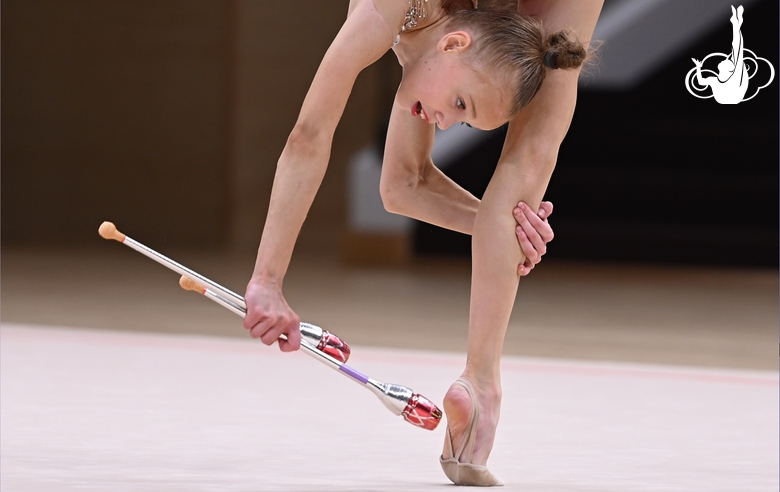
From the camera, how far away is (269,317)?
5.09ft

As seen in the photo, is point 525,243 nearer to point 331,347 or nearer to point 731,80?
point 331,347

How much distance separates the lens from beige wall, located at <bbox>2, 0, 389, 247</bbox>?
8.59 metres

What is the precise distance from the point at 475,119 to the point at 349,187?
5.14m

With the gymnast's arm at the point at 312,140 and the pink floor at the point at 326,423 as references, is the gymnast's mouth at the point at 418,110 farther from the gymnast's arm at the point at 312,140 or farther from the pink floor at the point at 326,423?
the pink floor at the point at 326,423

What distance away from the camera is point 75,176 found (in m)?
8.73

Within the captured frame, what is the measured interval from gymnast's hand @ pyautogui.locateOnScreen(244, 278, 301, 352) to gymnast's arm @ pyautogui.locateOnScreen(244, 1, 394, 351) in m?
0.02

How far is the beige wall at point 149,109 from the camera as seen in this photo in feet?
28.2

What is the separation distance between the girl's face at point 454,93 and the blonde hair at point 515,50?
15mm

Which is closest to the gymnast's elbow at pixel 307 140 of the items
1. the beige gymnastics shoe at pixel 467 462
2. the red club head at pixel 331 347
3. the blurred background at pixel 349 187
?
the red club head at pixel 331 347

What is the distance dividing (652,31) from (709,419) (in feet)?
13.8

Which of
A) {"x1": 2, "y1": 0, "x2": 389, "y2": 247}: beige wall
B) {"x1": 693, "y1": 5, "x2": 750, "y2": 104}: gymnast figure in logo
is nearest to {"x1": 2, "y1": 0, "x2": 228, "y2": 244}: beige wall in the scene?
{"x1": 2, "y1": 0, "x2": 389, "y2": 247}: beige wall

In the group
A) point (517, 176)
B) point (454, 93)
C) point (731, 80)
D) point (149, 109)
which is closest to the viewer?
point (454, 93)

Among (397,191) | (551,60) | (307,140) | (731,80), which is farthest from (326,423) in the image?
(731,80)

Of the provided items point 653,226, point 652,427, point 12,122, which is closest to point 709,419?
point 652,427
